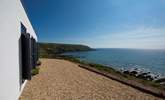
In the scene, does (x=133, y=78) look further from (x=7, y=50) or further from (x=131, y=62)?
(x=131, y=62)

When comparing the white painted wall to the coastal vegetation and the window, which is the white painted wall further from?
the coastal vegetation

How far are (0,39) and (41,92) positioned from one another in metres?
4.27

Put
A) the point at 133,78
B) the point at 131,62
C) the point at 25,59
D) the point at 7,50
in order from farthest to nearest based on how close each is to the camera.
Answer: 1. the point at 131,62
2. the point at 133,78
3. the point at 25,59
4. the point at 7,50

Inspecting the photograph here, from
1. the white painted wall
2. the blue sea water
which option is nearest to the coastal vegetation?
the white painted wall

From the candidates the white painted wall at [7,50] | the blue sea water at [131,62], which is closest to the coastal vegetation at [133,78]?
the white painted wall at [7,50]

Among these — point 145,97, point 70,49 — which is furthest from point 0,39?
point 70,49

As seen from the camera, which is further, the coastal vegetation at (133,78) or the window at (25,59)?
the coastal vegetation at (133,78)

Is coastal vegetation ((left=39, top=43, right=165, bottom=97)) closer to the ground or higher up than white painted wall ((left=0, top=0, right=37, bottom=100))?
closer to the ground

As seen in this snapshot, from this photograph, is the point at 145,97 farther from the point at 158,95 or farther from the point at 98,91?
the point at 98,91

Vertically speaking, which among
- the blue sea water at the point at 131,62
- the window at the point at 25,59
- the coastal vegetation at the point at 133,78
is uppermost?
Result: the window at the point at 25,59

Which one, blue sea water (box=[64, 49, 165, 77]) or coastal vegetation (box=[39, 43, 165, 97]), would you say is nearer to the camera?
coastal vegetation (box=[39, 43, 165, 97])

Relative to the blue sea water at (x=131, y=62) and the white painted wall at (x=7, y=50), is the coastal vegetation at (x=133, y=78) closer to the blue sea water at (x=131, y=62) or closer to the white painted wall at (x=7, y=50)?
the white painted wall at (x=7, y=50)

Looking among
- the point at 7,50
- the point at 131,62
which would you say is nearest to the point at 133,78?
the point at 7,50

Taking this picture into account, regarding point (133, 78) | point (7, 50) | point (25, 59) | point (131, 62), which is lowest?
point (131, 62)
